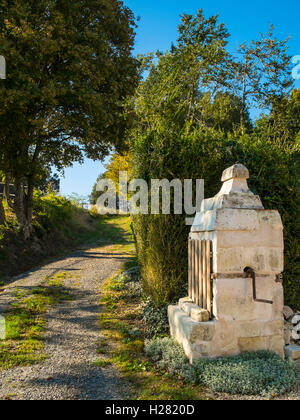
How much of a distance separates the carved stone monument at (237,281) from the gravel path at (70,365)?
127 cm

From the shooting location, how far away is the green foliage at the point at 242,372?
131 inches

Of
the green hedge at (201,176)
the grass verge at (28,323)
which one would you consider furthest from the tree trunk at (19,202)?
the green hedge at (201,176)

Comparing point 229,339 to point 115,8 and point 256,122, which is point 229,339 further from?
point 115,8

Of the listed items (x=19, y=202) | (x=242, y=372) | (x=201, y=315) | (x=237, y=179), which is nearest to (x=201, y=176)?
(x=237, y=179)

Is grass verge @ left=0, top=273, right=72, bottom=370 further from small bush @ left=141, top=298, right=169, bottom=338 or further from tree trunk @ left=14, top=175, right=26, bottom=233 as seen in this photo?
tree trunk @ left=14, top=175, right=26, bottom=233

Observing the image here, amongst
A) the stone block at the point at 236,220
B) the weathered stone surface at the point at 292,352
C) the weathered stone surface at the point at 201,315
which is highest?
the stone block at the point at 236,220

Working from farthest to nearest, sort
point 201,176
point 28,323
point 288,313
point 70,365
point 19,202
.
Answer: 1. point 19,202
2. point 28,323
3. point 201,176
4. point 288,313
5. point 70,365

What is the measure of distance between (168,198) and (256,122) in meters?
3.55

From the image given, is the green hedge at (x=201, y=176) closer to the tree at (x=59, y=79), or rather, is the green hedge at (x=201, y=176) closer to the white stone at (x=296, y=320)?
the white stone at (x=296, y=320)

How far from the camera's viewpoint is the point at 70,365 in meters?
4.04

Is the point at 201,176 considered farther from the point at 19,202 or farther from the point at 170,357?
the point at 19,202

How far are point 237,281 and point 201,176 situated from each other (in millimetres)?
2197

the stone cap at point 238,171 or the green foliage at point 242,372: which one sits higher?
the stone cap at point 238,171

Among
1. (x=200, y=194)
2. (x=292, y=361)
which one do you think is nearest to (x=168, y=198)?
(x=200, y=194)
